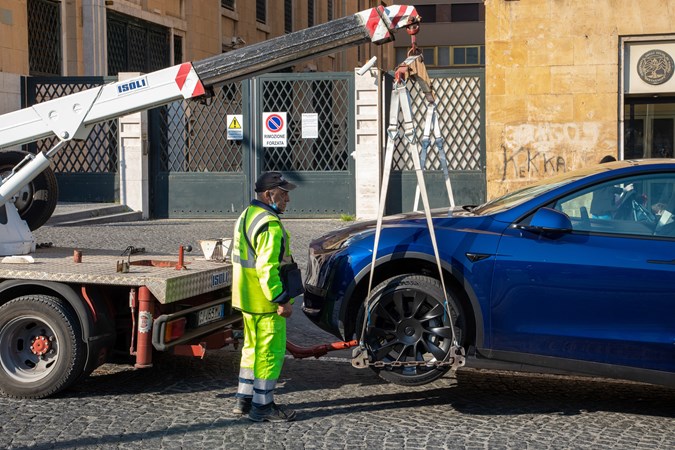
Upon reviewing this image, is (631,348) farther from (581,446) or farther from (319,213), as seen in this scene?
(319,213)

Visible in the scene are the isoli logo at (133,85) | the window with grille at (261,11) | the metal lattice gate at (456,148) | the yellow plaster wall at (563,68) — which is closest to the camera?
the isoli logo at (133,85)

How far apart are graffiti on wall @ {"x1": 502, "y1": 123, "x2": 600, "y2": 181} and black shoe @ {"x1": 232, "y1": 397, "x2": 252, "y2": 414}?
1240 centimetres

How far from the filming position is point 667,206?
6.31m

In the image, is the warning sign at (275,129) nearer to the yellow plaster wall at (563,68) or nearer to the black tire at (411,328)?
the yellow plaster wall at (563,68)

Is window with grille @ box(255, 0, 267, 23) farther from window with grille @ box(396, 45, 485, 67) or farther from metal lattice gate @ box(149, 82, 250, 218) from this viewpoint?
window with grille @ box(396, 45, 485, 67)

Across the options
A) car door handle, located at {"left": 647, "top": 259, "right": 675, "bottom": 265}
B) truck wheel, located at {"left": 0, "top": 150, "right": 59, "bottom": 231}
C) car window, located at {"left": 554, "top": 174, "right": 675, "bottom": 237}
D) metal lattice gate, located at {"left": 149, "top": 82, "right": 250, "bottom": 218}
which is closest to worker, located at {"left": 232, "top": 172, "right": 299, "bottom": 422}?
car window, located at {"left": 554, "top": 174, "right": 675, "bottom": 237}

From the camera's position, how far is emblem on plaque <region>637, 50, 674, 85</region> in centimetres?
1772

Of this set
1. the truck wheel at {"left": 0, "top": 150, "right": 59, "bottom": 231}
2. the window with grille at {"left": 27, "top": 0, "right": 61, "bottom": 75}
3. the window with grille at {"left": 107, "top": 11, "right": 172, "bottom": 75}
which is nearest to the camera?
the truck wheel at {"left": 0, "top": 150, "right": 59, "bottom": 231}

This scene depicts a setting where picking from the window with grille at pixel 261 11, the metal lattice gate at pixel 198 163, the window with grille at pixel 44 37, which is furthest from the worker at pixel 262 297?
the window with grille at pixel 261 11

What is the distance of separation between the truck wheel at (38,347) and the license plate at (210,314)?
31.8 inches

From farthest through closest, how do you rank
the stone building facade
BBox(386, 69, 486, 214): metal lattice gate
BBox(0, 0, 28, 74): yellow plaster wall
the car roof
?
the stone building facade < BBox(0, 0, 28, 74): yellow plaster wall < BBox(386, 69, 486, 214): metal lattice gate < the car roof

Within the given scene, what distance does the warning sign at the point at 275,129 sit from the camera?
18953 millimetres

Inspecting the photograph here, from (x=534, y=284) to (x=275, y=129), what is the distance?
13209 millimetres

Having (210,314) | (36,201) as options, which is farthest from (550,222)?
(36,201)
